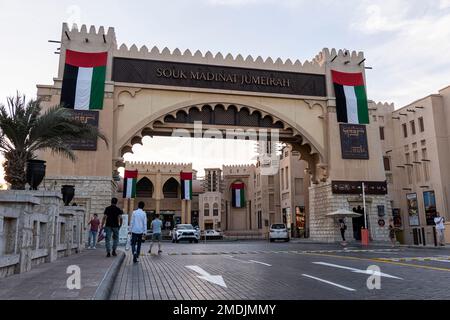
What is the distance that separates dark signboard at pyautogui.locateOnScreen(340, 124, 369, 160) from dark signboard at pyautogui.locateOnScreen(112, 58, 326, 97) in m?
3.14

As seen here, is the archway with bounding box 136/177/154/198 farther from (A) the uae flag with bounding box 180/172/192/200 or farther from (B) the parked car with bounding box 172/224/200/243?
(B) the parked car with bounding box 172/224/200/243

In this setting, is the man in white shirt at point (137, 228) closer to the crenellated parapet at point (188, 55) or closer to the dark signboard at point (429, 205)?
→ the crenellated parapet at point (188, 55)

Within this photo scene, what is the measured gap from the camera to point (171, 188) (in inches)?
2333

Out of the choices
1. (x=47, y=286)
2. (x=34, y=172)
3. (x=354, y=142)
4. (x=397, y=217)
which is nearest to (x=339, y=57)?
(x=354, y=142)

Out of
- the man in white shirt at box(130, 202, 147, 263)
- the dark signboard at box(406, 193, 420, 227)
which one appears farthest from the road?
the dark signboard at box(406, 193, 420, 227)

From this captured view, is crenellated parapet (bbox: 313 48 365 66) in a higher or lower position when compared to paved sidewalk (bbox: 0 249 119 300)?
higher

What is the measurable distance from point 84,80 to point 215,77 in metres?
8.60

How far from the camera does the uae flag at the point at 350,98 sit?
3039 cm

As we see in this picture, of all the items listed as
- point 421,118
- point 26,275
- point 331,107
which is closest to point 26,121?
point 26,275

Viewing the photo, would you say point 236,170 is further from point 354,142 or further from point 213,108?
point 213,108

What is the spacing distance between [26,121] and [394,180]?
3513 cm

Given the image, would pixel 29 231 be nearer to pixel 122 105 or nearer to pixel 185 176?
pixel 122 105

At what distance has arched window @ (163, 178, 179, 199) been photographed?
58.8 metres

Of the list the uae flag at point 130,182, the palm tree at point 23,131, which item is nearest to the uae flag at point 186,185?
the uae flag at point 130,182
